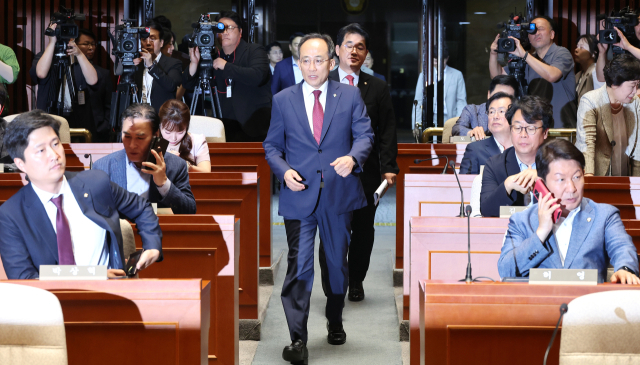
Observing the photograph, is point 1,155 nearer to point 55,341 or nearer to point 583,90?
point 55,341

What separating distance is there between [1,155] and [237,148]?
131 cm

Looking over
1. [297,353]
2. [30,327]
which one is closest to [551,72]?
[297,353]

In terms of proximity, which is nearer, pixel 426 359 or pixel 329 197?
pixel 426 359

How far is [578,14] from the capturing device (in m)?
6.63

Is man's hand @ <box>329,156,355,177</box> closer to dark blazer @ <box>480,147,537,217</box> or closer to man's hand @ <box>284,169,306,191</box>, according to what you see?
man's hand @ <box>284,169,306,191</box>

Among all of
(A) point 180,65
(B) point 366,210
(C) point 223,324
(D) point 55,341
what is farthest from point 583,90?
(D) point 55,341

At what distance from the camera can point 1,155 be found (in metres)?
3.89

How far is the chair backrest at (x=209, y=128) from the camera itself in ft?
14.9

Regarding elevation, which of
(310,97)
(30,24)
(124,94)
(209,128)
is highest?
(30,24)

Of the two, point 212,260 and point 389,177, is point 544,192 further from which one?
point 389,177

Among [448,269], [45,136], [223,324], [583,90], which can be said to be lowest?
[223,324]

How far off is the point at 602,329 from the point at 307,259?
4.86 ft

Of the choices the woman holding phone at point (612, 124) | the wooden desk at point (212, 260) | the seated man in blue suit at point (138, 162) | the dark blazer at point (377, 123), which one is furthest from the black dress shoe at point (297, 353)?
the woman holding phone at point (612, 124)

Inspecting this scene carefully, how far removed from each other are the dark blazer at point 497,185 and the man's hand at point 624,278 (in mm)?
849
